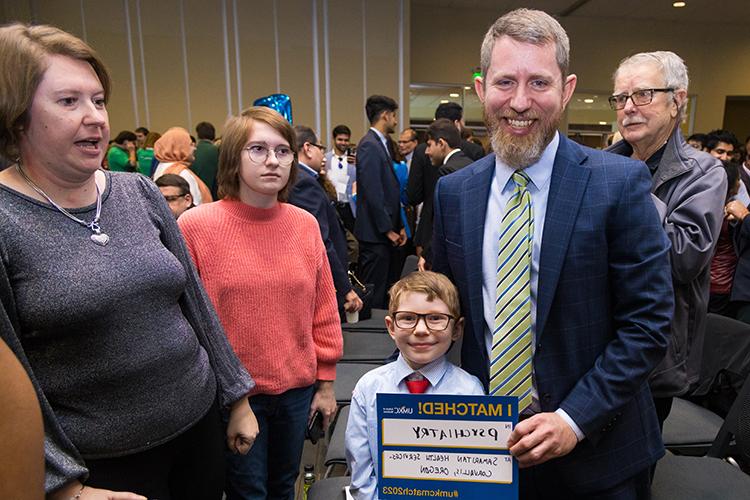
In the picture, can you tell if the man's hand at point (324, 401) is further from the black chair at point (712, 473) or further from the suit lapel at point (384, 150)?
the suit lapel at point (384, 150)

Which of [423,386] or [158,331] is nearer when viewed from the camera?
[158,331]

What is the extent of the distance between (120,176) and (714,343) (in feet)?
8.26

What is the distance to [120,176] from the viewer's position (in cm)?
118

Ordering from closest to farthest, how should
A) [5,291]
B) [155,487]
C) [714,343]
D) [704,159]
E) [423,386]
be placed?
[5,291]
[155,487]
[423,386]
[704,159]
[714,343]

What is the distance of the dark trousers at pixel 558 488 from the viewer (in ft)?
3.56

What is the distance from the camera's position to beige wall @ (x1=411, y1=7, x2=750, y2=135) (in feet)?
31.5

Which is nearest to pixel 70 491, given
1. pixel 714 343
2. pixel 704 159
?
pixel 704 159

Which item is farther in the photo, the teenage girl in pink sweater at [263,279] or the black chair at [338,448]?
the black chair at [338,448]

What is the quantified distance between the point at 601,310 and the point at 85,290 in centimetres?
107

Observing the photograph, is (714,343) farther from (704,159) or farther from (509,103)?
(509,103)

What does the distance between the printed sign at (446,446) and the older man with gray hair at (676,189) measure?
0.64 metres

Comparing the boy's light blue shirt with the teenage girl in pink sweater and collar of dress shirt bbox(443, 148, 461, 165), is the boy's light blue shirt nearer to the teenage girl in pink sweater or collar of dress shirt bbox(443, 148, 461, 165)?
the teenage girl in pink sweater

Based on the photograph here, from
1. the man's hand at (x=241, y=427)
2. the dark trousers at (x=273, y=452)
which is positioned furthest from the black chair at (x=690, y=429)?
the man's hand at (x=241, y=427)

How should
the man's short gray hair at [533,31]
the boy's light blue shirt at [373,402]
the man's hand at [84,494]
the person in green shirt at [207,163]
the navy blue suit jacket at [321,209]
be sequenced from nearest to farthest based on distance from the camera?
the man's hand at [84,494] < the man's short gray hair at [533,31] < the boy's light blue shirt at [373,402] < the navy blue suit jacket at [321,209] < the person in green shirt at [207,163]
